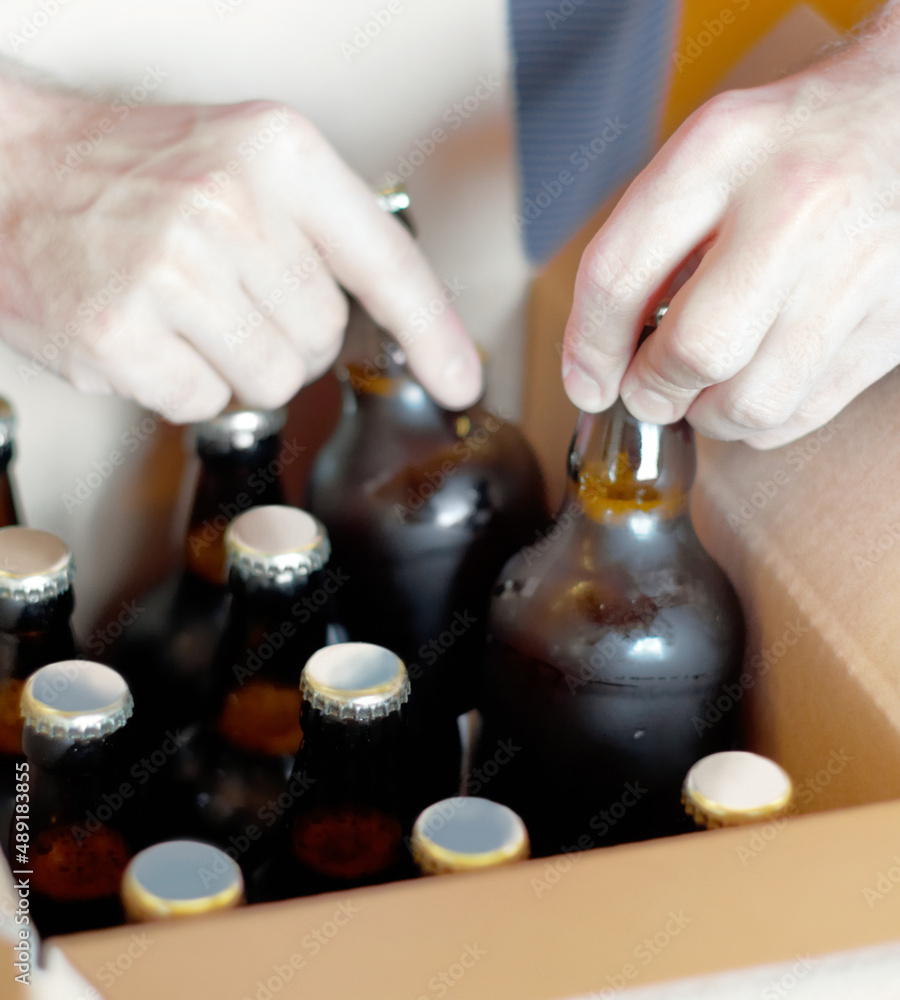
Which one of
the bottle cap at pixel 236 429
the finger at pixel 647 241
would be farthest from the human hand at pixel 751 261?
the bottle cap at pixel 236 429

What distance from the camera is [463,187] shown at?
76 cm

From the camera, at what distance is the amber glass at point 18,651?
0.51 meters

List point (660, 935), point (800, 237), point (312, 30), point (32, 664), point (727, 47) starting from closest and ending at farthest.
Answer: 1. point (660, 935)
2. point (800, 237)
3. point (32, 664)
4. point (312, 30)
5. point (727, 47)

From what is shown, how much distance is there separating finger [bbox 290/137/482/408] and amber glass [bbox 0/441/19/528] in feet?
0.72

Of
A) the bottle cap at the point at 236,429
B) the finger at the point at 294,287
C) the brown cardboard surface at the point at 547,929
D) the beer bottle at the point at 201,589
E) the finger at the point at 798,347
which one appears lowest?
the beer bottle at the point at 201,589

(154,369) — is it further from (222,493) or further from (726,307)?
(726,307)

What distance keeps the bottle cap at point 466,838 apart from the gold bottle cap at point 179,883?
0.22ft

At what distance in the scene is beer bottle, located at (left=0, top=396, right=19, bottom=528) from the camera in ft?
1.93

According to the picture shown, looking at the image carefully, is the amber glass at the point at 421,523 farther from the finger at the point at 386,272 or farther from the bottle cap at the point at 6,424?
the bottle cap at the point at 6,424

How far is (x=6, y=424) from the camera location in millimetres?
587

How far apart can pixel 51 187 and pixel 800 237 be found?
396 millimetres

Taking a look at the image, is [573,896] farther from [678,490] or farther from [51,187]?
[51,187]

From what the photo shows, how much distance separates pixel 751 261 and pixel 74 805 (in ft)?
1.20

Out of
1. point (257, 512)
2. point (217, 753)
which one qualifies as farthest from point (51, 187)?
point (217, 753)
